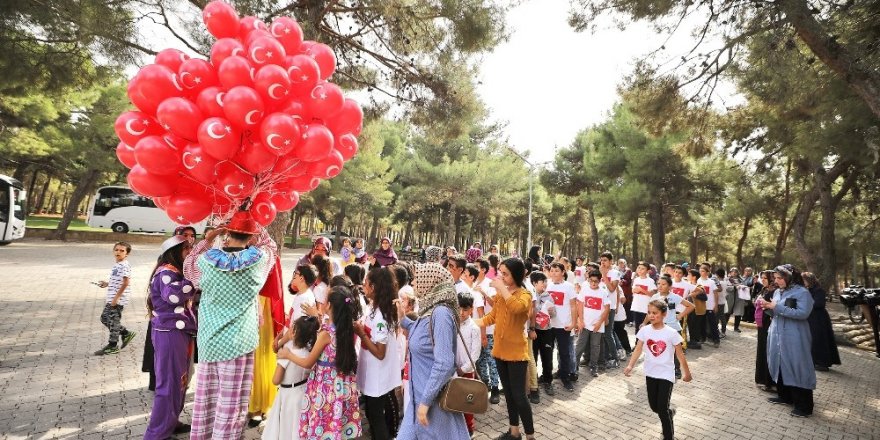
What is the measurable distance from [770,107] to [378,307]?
883cm

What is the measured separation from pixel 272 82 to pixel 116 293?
4857 millimetres

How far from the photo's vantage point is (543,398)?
5.52 m

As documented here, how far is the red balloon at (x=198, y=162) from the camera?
10.0 ft

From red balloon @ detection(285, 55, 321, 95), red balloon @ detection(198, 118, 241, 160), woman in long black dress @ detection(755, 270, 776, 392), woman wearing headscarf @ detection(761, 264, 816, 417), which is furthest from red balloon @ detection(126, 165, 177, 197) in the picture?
woman in long black dress @ detection(755, 270, 776, 392)

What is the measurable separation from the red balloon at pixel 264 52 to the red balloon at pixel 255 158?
61 centimetres

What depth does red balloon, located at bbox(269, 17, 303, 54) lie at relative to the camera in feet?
11.4

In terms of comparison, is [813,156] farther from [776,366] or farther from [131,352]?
[131,352]

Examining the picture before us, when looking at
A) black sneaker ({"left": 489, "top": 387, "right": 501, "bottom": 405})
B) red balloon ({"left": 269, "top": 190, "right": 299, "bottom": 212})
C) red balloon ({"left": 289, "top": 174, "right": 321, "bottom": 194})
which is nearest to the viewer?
red balloon ({"left": 289, "top": 174, "right": 321, "bottom": 194})

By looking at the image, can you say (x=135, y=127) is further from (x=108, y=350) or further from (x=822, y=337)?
(x=822, y=337)

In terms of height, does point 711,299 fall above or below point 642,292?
below

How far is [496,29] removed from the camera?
783cm

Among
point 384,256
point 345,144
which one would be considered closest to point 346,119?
point 345,144

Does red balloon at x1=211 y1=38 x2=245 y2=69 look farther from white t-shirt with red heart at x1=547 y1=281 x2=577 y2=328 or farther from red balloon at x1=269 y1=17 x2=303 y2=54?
white t-shirt with red heart at x1=547 y1=281 x2=577 y2=328

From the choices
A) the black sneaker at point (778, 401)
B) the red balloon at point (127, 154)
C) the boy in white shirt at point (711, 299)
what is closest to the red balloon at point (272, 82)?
the red balloon at point (127, 154)
